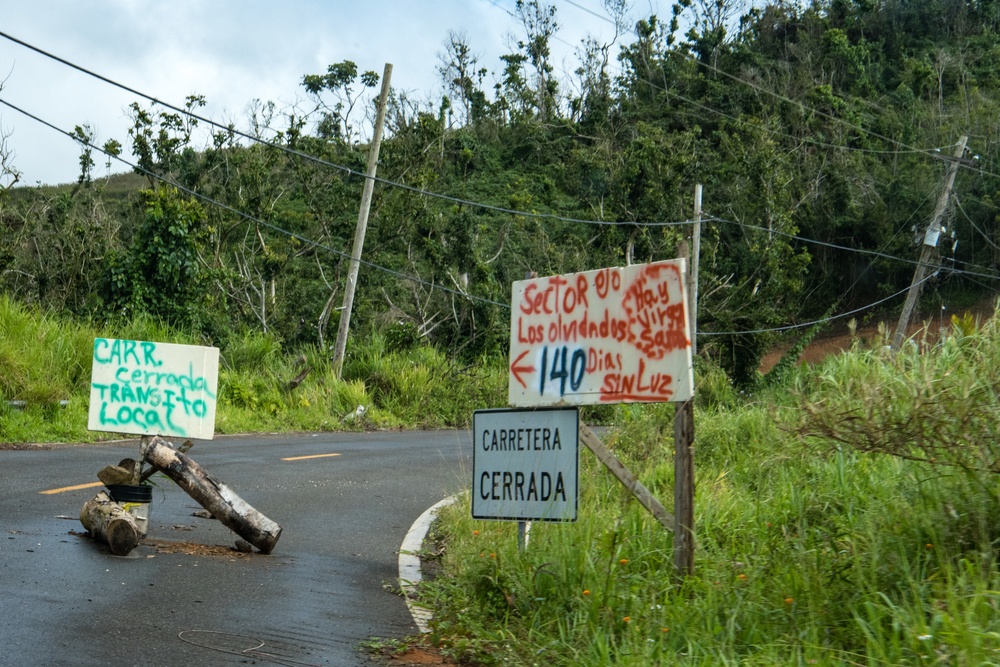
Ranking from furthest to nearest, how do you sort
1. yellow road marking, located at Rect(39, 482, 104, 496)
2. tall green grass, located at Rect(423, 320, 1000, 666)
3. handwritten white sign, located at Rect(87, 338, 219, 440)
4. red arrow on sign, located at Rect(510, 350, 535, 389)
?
yellow road marking, located at Rect(39, 482, 104, 496) → handwritten white sign, located at Rect(87, 338, 219, 440) → red arrow on sign, located at Rect(510, 350, 535, 389) → tall green grass, located at Rect(423, 320, 1000, 666)

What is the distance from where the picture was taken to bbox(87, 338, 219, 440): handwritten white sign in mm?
9086

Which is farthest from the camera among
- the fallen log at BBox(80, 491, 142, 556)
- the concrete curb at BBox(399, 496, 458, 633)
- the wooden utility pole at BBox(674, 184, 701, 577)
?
the fallen log at BBox(80, 491, 142, 556)

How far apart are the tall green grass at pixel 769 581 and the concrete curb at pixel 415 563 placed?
141 millimetres

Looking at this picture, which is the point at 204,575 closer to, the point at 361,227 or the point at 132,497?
the point at 132,497

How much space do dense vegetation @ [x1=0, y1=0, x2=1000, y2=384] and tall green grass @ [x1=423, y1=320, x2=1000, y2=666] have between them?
1847 cm

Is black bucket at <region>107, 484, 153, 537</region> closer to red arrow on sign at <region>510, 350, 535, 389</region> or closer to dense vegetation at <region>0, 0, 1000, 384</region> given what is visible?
red arrow on sign at <region>510, 350, 535, 389</region>

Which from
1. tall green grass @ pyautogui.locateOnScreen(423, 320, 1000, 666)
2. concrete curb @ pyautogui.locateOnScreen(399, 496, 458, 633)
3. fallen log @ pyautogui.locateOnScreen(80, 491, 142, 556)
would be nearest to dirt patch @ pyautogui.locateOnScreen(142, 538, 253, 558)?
fallen log @ pyautogui.locateOnScreen(80, 491, 142, 556)

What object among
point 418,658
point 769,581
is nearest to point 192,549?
point 418,658

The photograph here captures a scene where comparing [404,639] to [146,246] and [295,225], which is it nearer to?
[146,246]

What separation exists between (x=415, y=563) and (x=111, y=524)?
7.44 feet

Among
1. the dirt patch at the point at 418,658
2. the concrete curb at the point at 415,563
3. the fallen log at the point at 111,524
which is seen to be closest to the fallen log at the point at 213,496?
the fallen log at the point at 111,524

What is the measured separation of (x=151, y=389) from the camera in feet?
30.1

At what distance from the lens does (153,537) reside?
9258 millimetres

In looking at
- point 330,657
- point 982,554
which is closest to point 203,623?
point 330,657
